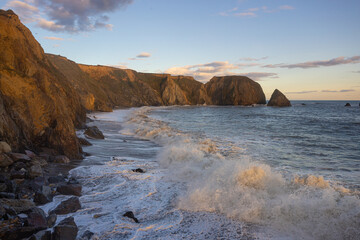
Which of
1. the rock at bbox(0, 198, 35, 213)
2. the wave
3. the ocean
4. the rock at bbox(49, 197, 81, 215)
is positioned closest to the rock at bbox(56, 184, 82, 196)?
the ocean

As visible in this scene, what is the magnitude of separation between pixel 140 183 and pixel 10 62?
22.9ft

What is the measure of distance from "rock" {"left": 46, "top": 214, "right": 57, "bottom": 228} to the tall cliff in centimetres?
Answer: 424

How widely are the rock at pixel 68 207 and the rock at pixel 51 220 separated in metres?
0.34

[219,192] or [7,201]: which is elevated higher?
[7,201]

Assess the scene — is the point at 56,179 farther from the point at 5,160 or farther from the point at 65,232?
the point at 65,232

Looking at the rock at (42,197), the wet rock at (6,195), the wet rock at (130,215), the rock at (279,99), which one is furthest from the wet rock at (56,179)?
the rock at (279,99)

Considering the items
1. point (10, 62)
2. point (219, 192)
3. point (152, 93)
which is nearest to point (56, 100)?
point (10, 62)

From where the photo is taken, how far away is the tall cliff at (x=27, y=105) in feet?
25.1

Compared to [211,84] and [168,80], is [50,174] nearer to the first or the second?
[168,80]

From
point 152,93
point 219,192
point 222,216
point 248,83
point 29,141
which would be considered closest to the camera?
point 222,216

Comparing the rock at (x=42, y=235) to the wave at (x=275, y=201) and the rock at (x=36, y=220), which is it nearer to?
the rock at (x=36, y=220)

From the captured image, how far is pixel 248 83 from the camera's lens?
112m

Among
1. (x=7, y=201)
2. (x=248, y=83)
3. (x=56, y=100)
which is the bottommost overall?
(x=7, y=201)

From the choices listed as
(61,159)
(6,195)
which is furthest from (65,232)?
(61,159)
